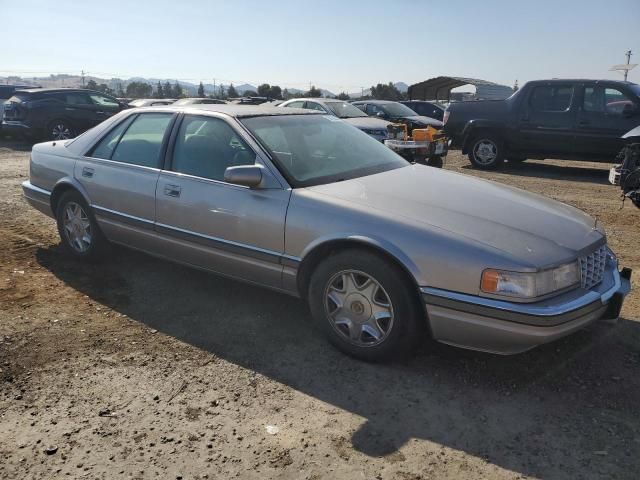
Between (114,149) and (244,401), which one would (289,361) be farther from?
(114,149)

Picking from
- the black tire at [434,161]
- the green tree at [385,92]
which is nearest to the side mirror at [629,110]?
the black tire at [434,161]

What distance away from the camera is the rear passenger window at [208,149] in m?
3.87

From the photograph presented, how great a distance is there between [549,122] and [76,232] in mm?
9086

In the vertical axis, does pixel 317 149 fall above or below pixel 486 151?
above

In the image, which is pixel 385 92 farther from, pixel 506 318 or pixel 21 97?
pixel 506 318

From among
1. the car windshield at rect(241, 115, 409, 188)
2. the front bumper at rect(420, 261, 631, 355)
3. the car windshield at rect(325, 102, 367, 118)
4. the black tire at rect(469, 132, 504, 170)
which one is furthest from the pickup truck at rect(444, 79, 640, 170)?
the front bumper at rect(420, 261, 631, 355)

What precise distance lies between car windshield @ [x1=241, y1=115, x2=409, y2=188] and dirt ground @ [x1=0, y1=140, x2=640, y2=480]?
1.05m

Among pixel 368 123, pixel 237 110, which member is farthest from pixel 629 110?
pixel 237 110

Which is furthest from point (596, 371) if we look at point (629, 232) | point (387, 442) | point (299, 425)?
point (629, 232)

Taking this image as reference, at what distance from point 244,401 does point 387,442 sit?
2.63 ft

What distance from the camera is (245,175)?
11.5ft

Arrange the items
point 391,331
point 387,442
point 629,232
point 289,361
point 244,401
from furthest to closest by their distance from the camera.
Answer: point 629,232, point 289,361, point 391,331, point 244,401, point 387,442

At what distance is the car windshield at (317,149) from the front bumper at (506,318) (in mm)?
1203

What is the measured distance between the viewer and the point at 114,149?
184 inches
